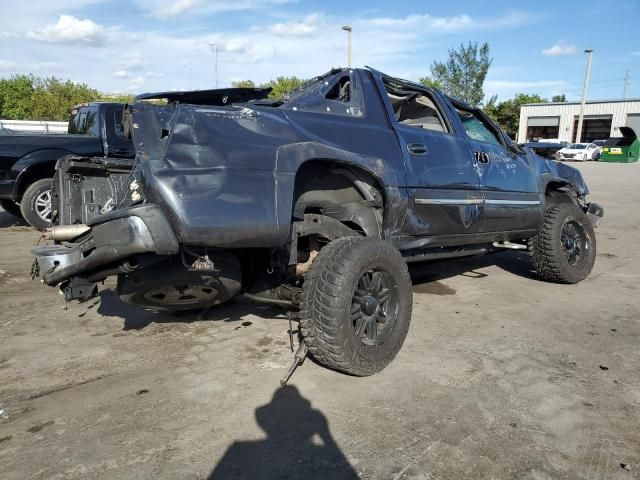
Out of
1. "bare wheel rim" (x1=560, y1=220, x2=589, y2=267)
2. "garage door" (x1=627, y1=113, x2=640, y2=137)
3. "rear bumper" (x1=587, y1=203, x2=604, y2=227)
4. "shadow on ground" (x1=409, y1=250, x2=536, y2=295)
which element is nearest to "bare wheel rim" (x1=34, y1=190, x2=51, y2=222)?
"shadow on ground" (x1=409, y1=250, x2=536, y2=295)

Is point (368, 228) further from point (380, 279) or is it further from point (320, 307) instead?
point (320, 307)

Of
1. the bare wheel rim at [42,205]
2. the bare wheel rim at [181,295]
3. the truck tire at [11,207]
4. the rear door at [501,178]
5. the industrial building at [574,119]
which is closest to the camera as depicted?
the bare wheel rim at [181,295]

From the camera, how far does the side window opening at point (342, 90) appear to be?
3.77 metres

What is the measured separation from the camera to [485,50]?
4144 centimetres

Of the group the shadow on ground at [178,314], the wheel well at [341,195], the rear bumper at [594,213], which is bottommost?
the shadow on ground at [178,314]

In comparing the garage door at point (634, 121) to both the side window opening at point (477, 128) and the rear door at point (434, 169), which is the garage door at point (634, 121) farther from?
the rear door at point (434, 169)

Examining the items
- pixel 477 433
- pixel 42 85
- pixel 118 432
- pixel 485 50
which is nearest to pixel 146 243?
pixel 118 432

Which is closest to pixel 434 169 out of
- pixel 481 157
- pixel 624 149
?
pixel 481 157

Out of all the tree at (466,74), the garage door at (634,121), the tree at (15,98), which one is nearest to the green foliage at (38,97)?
the tree at (15,98)

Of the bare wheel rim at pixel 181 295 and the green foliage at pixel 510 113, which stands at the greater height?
the green foliage at pixel 510 113

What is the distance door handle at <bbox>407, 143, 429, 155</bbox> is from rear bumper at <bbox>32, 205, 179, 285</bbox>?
191cm

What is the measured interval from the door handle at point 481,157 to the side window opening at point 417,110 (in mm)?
330

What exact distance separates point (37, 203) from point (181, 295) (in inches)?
215

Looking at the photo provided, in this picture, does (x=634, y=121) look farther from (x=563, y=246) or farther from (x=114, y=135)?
(x=114, y=135)
